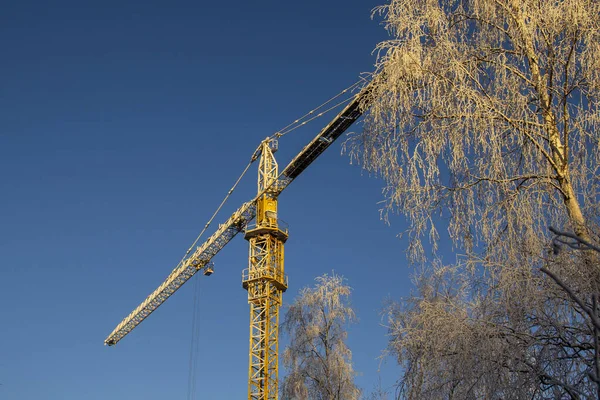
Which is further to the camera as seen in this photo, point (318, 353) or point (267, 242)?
point (267, 242)

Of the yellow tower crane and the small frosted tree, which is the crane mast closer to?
the yellow tower crane

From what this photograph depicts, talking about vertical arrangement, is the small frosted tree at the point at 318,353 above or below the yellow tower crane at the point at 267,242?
below

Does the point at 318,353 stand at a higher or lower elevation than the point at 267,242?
lower

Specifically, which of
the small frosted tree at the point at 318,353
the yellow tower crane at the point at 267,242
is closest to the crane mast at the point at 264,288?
the yellow tower crane at the point at 267,242

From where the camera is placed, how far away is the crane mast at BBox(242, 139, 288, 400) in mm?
41556

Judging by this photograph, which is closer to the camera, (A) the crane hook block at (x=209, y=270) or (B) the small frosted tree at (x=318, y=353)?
(B) the small frosted tree at (x=318, y=353)

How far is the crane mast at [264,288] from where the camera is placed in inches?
1636

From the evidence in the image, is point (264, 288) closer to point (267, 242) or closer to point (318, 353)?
point (267, 242)

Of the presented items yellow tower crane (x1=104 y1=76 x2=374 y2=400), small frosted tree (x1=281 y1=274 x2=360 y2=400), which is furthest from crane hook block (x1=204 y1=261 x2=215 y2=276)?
small frosted tree (x1=281 y1=274 x2=360 y2=400)

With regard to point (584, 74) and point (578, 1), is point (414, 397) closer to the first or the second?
point (584, 74)

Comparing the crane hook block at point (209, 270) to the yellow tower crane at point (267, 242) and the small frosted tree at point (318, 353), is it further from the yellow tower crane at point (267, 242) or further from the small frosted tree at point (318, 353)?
the small frosted tree at point (318, 353)

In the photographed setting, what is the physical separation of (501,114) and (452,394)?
3180mm

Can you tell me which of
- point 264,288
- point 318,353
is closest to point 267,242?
point 264,288

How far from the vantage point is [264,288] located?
43.6m
